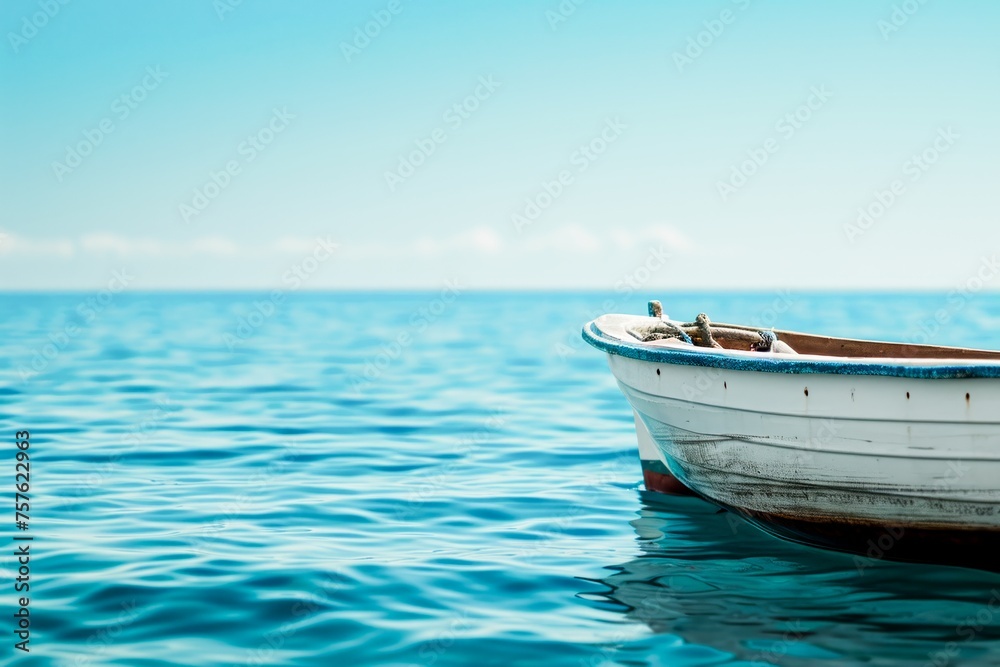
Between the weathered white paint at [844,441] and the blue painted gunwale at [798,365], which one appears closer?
the blue painted gunwale at [798,365]

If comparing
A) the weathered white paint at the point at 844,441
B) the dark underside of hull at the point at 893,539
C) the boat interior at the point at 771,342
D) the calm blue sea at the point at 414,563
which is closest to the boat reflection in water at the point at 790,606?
the calm blue sea at the point at 414,563

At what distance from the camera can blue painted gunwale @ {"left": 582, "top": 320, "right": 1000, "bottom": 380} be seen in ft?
14.7

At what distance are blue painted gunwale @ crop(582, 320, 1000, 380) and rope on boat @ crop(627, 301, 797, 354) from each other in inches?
26.7

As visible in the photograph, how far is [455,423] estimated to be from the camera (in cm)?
1220

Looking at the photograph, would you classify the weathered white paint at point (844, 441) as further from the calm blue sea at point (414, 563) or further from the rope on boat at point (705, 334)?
the rope on boat at point (705, 334)

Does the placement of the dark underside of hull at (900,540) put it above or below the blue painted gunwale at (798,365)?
below

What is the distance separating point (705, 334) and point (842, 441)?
1.86 metres

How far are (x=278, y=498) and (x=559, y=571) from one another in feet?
9.13

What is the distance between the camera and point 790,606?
16.6 feet

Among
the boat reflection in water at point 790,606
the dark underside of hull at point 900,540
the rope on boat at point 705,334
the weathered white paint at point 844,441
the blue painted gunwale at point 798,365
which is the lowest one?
the boat reflection in water at point 790,606

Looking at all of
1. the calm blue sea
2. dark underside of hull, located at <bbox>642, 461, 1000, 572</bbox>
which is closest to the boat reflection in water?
the calm blue sea

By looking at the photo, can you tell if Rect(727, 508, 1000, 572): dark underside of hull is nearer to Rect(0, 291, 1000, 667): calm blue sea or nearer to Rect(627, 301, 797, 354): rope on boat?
Rect(0, 291, 1000, 667): calm blue sea

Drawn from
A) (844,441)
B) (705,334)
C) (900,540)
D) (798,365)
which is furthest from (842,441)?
(705,334)

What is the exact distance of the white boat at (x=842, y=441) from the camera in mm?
4664
